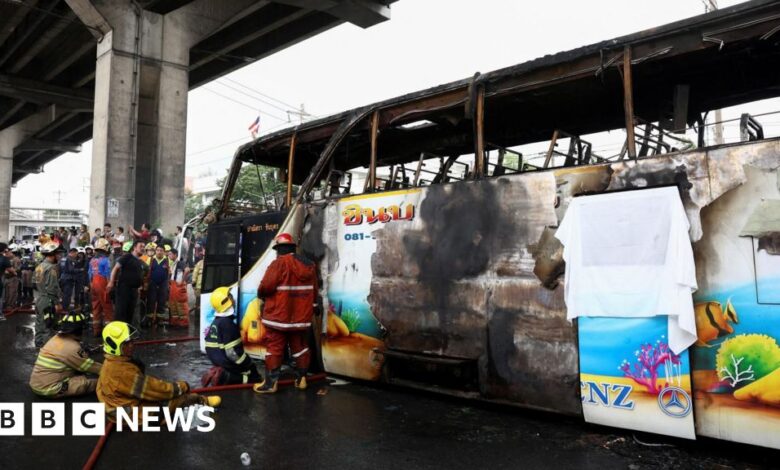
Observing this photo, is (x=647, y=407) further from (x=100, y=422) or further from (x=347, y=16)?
(x=347, y=16)

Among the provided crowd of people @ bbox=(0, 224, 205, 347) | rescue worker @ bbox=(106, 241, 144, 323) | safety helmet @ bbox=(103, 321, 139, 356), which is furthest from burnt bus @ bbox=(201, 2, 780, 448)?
crowd of people @ bbox=(0, 224, 205, 347)

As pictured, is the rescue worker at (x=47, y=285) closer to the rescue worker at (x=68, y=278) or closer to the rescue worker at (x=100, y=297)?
the rescue worker at (x=100, y=297)

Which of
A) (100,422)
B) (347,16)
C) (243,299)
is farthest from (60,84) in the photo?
(100,422)

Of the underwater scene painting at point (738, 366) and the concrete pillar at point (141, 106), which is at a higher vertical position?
the concrete pillar at point (141, 106)

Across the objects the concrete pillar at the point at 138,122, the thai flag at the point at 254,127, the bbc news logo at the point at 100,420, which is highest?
the thai flag at the point at 254,127

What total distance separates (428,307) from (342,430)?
4.88 feet

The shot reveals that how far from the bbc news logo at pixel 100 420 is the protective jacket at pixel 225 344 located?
86cm

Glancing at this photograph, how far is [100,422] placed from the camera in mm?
4508

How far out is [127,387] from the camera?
433 centimetres

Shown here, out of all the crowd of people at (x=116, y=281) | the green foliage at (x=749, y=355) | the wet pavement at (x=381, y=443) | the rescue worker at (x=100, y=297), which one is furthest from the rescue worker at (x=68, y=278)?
the green foliage at (x=749, y=355)

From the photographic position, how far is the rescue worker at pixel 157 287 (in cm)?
1065

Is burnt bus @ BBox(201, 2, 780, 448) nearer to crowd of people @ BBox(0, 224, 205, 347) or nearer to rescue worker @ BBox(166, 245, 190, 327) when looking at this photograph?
crowd of people @ BBox(0, 224, 205, 347)

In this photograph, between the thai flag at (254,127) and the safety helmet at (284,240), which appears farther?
the thai flag at (254,127)

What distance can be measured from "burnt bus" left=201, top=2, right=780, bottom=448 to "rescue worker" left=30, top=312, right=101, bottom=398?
1.97 meters
